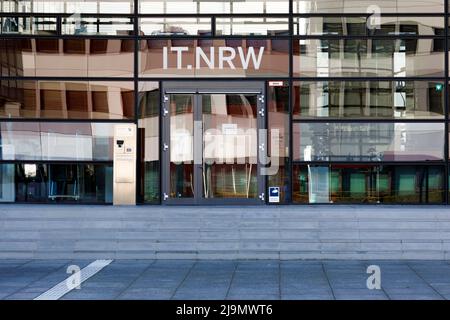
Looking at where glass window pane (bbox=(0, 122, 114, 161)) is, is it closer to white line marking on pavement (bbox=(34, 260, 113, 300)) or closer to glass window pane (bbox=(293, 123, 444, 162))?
white line marking on pavement (bbox=(34, 260, 113, 300))

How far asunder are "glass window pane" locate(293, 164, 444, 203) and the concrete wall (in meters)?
1.18

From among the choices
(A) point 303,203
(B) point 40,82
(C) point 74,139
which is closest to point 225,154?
(A) point 303,203

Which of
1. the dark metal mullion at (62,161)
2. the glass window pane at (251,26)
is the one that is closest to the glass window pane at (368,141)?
the glass window pane at (251,26)

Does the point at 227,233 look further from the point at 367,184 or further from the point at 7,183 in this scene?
the point at 7,183

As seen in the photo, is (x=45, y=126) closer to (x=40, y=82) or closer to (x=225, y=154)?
(x=40, y=82)

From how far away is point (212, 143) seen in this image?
49.8 feet

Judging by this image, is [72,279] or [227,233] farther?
[227,233]

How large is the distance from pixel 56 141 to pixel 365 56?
683 cm

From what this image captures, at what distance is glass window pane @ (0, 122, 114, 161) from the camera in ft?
49.7

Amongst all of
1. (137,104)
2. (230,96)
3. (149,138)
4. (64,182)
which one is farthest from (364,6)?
(64,182)

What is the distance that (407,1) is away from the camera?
1514 centimetres

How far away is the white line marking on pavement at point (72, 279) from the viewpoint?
9.58m

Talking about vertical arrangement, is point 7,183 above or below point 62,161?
below

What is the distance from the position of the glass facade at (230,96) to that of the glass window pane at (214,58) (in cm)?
3
